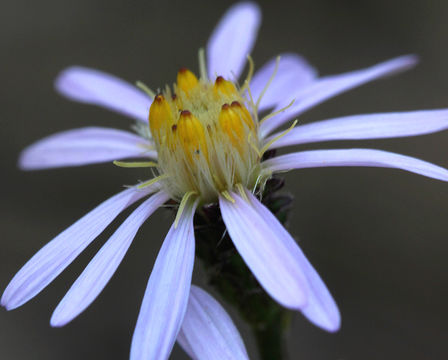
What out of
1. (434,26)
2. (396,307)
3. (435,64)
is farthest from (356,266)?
(434,26)

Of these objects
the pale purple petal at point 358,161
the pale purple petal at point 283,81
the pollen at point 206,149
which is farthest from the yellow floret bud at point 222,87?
the pale purple petal at point 283,81

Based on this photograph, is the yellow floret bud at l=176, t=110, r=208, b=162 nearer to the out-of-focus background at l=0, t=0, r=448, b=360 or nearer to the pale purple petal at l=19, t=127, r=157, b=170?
the pale purple petal at l=19, t=127, r=157, b=170

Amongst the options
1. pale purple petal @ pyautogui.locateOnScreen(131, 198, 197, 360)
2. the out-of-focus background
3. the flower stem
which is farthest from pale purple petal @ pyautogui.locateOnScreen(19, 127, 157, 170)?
the out-of-focus background

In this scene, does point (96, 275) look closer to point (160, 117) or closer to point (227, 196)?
point (227, 196)

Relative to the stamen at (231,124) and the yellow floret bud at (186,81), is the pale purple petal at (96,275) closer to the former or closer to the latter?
the stamen at (231,124)

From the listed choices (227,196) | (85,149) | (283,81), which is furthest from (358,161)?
(85,149)

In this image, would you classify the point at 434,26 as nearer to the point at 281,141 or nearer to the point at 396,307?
the point at 396,307

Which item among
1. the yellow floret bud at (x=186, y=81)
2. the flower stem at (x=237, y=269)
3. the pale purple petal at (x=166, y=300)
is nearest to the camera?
the pale purple petal at (x=166, y=300)
